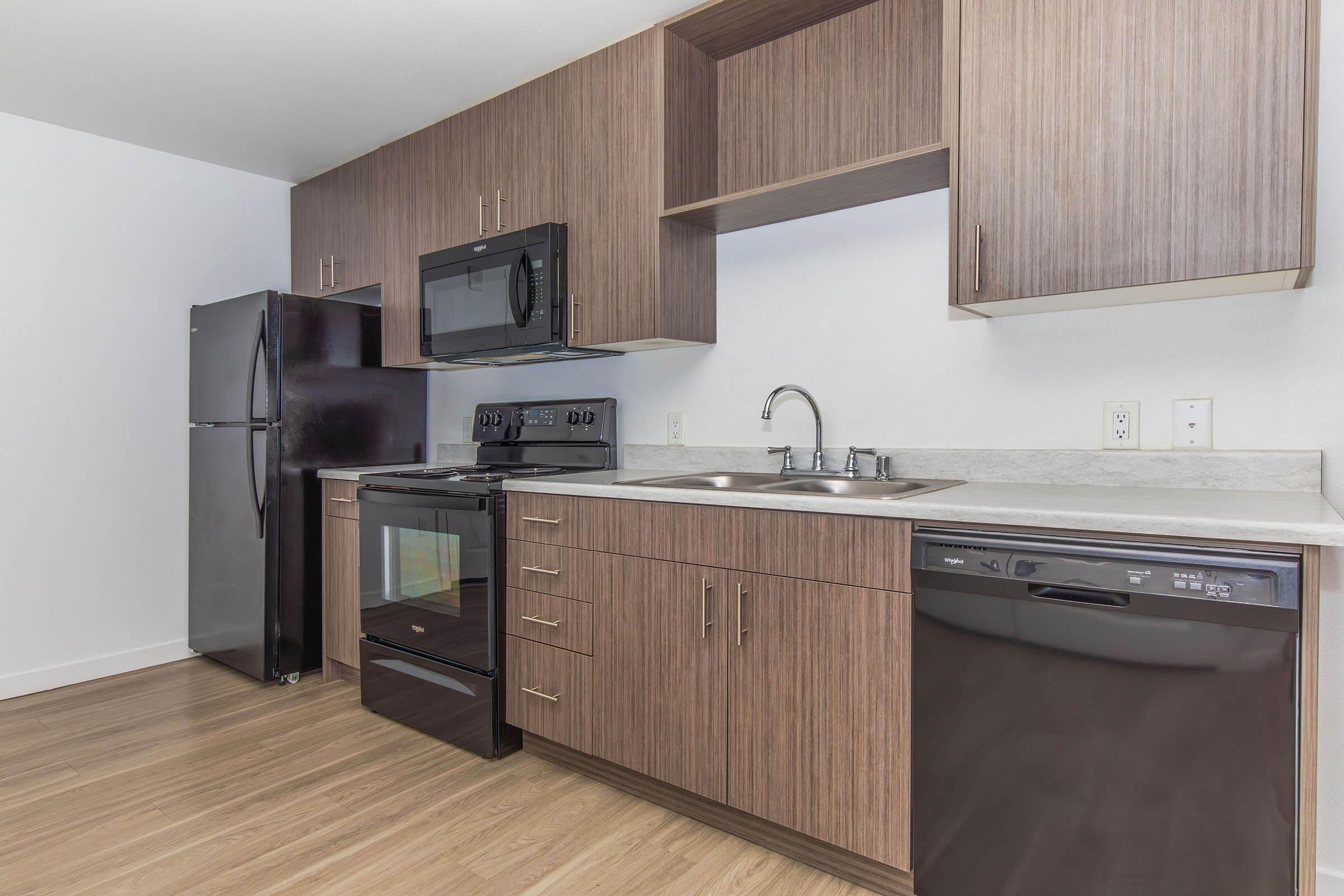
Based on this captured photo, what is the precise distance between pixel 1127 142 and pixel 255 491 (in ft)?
10.2

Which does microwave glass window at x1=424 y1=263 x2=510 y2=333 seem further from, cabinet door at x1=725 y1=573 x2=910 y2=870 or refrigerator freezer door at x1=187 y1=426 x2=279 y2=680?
cabinet door at x1=725 y1=573 x2=910 y2=870

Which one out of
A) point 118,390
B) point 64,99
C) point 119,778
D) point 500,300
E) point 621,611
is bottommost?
point 119,778

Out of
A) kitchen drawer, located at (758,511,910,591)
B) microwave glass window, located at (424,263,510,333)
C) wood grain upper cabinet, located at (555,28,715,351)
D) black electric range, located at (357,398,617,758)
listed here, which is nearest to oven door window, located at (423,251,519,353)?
microwave glass window, located at (424,263,510,333)

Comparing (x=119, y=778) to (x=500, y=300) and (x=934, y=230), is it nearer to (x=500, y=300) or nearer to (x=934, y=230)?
(x=500, y=300)

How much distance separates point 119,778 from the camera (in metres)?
2.21

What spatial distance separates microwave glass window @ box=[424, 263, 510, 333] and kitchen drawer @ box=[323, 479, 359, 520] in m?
0.71

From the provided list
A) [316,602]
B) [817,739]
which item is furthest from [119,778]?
[817,739]

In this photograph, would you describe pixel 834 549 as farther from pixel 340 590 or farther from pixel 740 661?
pixel 340 590

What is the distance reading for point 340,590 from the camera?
294cm

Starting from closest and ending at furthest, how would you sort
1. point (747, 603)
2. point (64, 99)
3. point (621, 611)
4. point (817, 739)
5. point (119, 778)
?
1. point (817, 739)
2. point (747, 603)
3. point (621, 611)
4. point (119, 778)
5. point (64, 99)

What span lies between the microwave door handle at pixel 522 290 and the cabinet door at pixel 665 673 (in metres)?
1.00

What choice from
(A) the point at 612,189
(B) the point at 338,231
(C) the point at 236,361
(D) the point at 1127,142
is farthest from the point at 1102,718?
(B) the point at 338,231

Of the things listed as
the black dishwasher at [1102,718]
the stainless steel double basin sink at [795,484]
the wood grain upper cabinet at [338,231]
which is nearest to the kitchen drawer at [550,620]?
the stainless steel double basin sink at [795,484]

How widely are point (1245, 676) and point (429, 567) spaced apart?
2.17 m
